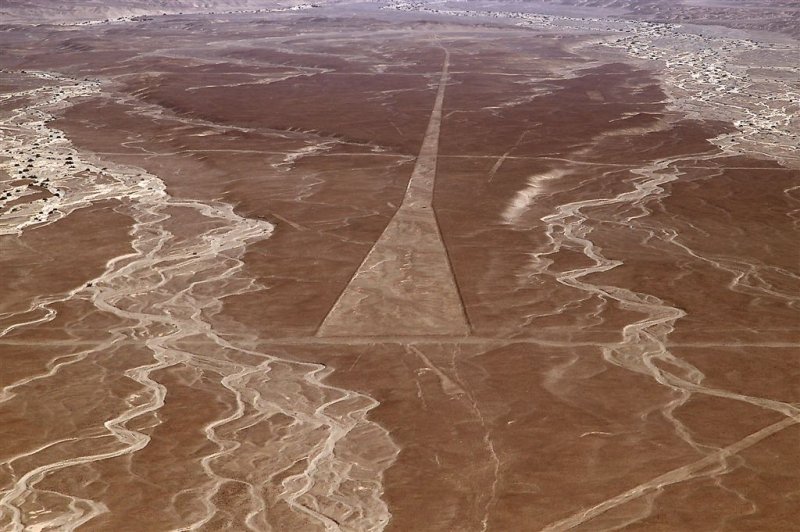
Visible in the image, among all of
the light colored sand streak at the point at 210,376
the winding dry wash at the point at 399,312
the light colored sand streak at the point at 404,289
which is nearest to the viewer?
the light colored sand streak at the point at 210,376

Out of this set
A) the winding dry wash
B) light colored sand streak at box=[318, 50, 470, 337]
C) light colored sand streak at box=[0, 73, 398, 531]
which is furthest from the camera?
light colored sand streak at box=[318, 50, 470, 337]

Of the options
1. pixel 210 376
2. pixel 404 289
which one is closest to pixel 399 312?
pixel 404 289

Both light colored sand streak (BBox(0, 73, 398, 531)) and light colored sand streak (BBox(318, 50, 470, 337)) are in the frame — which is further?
light colored sand streak (BBox(318, 50, 470, 337))

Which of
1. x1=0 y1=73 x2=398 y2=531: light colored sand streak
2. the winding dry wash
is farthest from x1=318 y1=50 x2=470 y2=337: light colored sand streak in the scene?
x1=0 y1=73 x2=398 y2=531: light colored sand streak

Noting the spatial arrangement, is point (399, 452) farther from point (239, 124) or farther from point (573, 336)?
point (239, 124)

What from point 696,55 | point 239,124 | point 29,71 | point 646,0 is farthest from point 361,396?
point 646,0

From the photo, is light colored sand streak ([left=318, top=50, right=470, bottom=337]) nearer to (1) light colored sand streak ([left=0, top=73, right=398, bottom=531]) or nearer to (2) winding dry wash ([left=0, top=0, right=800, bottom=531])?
(2) winding dry wash ([left=0, top=0, right=800, bottom=531])

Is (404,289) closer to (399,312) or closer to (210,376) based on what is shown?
(399,312)

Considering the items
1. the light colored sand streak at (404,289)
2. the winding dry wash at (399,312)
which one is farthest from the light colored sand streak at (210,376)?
the light colored sand streak at (404,289)

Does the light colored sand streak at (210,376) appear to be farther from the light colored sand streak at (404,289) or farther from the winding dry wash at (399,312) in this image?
the light colored sand streak at (404,289)
